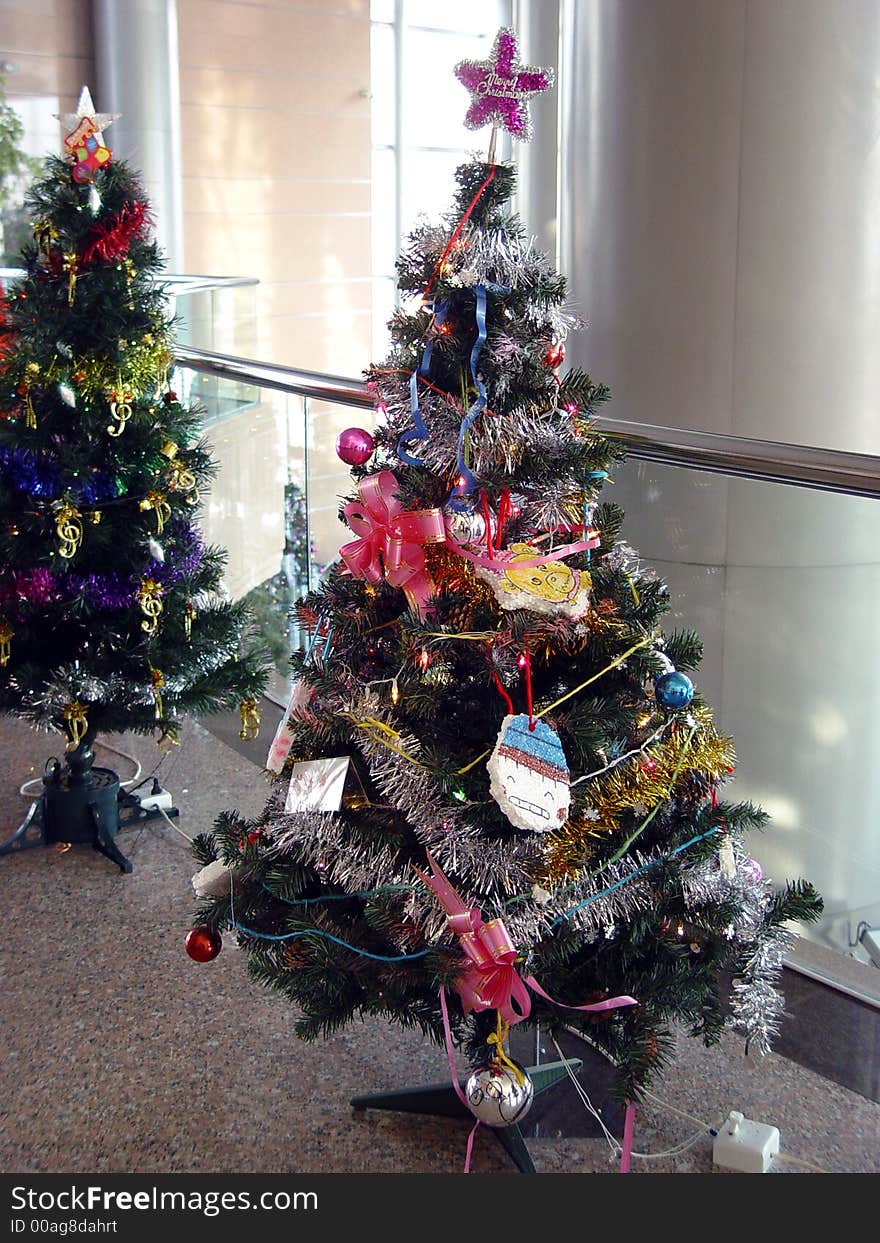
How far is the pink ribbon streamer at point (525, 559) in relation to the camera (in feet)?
5.54

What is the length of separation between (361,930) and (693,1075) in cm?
69

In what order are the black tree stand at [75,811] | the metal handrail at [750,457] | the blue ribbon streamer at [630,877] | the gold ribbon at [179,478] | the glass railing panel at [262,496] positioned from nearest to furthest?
the blue ribbon streamer at [630,877] < the metal handrail at [750,457] < the gold ribbon at [179,478] < the black tree stand at [75,811] < the glass railing panel at [262,496]

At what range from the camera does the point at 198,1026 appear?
2240 mm

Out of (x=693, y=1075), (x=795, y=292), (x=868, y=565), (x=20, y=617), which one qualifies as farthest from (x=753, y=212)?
(x=693, y=1075)

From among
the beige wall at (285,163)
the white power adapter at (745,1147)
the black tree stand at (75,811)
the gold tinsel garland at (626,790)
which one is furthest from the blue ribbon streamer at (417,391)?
the beige wall at (285,163)

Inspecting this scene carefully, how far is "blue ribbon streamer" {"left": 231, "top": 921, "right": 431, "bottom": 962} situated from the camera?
1.73 metres

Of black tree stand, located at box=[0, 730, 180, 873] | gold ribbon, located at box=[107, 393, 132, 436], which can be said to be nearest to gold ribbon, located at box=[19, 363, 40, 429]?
gold ribbon, located at box=[107, 393, 132, 436]

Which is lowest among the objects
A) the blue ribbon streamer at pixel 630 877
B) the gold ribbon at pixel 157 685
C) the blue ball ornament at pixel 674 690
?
the gold ribbon at pixel 157 685

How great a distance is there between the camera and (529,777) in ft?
5.33

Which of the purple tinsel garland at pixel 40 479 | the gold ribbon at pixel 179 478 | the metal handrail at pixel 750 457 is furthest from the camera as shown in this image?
the gold ribbon at pixel 179 478

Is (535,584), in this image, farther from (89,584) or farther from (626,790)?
(89,584)

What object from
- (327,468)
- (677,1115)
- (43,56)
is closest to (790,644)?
(327,468)

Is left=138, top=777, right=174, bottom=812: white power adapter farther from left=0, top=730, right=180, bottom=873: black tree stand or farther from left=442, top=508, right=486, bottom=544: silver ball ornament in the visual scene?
left=442, top=508, right=486, bottom=544: silver ball ornament

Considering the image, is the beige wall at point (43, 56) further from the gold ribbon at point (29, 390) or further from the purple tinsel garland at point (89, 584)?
the purple tinsel garland at point (89, 584)
